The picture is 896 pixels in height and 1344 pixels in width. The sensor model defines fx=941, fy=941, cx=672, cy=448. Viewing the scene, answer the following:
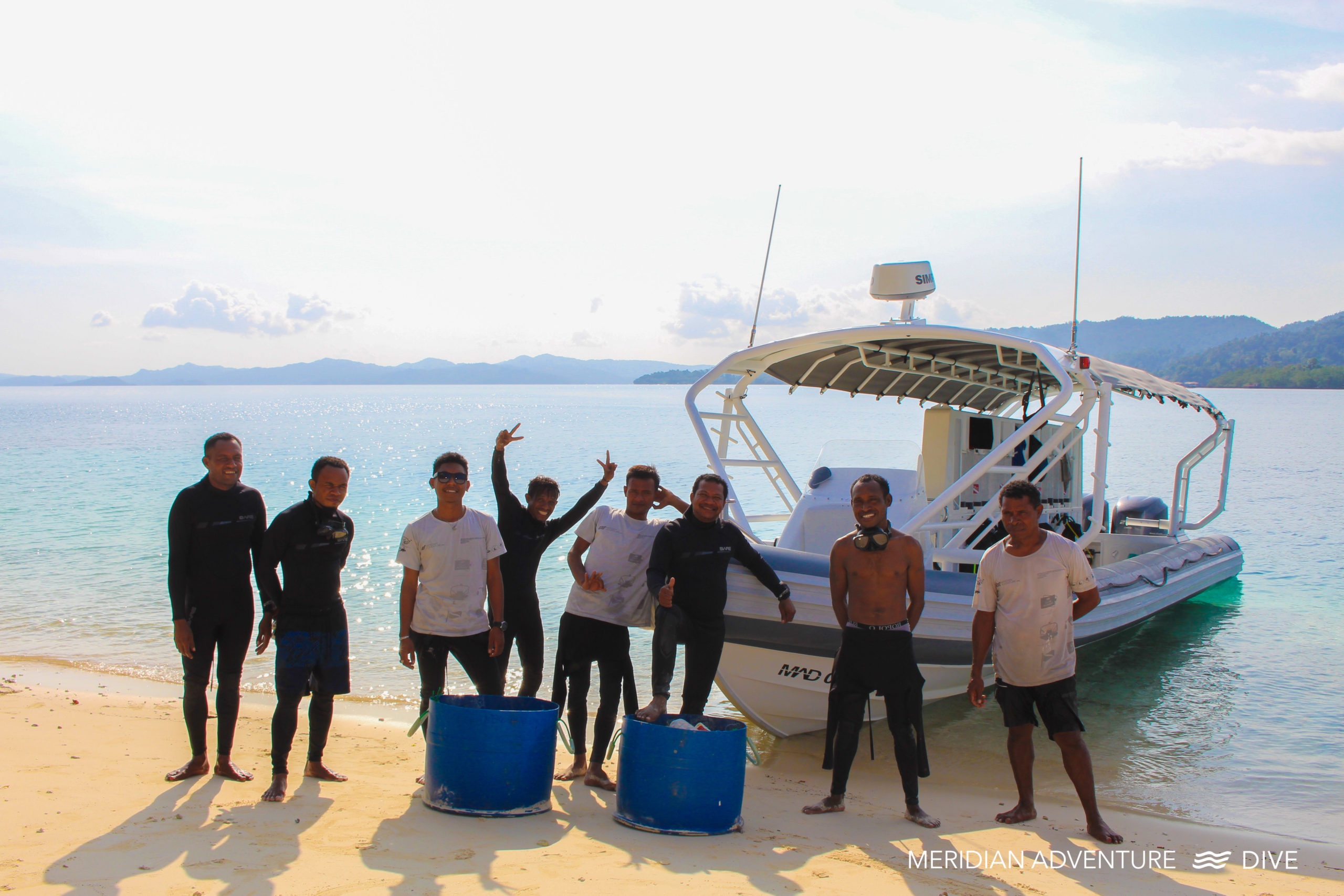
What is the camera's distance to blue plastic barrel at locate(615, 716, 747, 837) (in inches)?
158

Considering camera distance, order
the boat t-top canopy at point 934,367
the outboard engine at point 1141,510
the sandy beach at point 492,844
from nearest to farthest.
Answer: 1. the sandy beach at point 492,844
2. the boat t-top canopy at point 934,367
3. the outboard engine at point 1141,510

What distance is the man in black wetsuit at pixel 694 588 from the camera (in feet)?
15.3

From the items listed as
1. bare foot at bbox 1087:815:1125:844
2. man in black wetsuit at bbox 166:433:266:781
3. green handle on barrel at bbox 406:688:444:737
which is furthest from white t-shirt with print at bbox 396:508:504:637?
bare foot at bbox 1087:815:1125:844

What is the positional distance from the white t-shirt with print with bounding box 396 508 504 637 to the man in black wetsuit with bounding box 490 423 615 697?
351mm

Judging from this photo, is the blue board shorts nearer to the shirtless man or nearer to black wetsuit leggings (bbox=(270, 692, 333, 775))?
black wetsuit leggings (bbox=(270, 692, 333, 775))

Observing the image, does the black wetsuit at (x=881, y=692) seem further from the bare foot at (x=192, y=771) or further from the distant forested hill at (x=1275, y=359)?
the distant forested hill at (x=1275, y=359)

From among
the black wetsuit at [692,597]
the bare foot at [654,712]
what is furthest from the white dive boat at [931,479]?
the bare foot at [654,712]

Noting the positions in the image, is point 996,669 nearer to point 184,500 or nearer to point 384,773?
point 384,773

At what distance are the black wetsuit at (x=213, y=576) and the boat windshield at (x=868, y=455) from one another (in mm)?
4898

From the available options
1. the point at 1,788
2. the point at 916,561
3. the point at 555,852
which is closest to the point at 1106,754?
the point at 916,561

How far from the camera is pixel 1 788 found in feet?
14.3

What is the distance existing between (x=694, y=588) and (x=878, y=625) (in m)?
0.92

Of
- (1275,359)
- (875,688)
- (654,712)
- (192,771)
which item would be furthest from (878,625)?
(1275,359)

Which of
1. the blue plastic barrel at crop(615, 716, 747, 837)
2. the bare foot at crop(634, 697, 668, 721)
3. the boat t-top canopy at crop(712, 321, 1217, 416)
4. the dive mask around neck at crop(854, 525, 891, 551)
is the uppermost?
the boat t-top canopy at crop(712, 321, 1217, 416)
